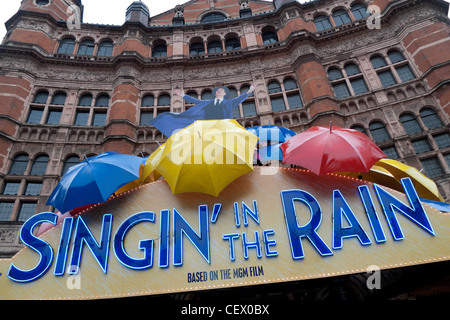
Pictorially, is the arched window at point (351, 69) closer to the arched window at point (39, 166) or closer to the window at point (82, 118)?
the window at point (82, 118)

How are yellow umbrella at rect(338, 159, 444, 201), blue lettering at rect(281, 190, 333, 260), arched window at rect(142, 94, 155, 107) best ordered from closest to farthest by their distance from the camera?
blue lettering at rect(281, 190, 333, 260)
yellow umbrella at rect(338, 159, 444, 201)
arched window at rect(142, 94, 155, 107)

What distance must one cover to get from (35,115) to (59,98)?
66.0 inches

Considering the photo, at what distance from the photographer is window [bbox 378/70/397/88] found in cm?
1467

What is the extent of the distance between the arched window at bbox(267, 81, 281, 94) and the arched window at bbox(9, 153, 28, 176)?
13747mm

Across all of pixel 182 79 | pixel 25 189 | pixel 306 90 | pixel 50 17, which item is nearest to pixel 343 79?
pixel 306 90

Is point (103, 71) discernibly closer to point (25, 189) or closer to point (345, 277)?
point (25, 189)

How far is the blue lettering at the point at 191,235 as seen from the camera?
184 inches

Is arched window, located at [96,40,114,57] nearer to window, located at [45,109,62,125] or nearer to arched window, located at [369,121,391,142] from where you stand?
window, located at [45,109,62,125]

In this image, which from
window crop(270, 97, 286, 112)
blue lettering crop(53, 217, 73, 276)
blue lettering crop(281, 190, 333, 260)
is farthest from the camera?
window crop(270, 97, 286, 112)

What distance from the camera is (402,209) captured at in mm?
4691

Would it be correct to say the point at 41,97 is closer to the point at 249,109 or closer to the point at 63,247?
the point at 249,109

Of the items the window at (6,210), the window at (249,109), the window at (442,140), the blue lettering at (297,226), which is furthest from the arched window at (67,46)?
the window at (442,140)

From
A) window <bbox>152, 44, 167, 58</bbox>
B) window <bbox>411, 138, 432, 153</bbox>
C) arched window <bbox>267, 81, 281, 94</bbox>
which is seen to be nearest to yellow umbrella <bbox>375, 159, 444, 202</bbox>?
window <bbox>411, 138, 432, 153</bbox>

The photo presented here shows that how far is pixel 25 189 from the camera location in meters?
13.0
